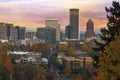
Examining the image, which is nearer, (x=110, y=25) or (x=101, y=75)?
(x=101, y=75)

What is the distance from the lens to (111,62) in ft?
70.6

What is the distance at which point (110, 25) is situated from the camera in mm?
23844

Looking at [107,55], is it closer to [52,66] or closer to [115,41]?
[115,41]

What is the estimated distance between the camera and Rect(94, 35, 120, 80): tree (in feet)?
69.3

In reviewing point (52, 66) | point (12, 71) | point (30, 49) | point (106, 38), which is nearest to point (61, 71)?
point (52, 66)

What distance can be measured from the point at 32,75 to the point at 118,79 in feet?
165

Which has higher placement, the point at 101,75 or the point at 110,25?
the point at 110,25

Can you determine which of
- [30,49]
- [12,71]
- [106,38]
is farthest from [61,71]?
[106,38]

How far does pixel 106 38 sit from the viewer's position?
2397 cm

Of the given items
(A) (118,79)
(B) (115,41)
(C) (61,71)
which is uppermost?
(B) (115,41)

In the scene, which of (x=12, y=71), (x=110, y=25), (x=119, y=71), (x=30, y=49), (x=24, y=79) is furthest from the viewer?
(x=30, y=49)

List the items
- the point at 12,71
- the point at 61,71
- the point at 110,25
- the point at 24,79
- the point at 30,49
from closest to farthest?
1. the point at 110,25
2. the point at 24,79
3. the point at 12,71
4. the point at 61,71
5. the point at 30,49

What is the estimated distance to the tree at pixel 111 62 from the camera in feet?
69.3

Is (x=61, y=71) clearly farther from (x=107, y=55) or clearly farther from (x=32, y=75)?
(x=107, y=55)
